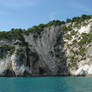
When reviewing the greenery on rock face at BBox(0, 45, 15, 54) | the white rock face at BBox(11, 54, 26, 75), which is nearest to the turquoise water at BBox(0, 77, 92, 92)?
the white rock face at BBox(11, 54, 26, 75)

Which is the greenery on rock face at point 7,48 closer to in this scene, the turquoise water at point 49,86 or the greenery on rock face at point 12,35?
the greenery on rock face at point 12,35

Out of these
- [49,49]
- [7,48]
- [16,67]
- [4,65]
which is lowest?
[16,67]

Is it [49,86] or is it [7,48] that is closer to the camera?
[49,86]

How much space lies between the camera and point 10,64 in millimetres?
55719

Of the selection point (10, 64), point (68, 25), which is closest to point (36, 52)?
point (10, 64)

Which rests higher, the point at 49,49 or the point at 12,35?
the point at 12,35

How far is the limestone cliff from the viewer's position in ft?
181

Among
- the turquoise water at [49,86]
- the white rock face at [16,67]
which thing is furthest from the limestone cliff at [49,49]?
the turquoise water at [49,86]

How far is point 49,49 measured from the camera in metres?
63.8

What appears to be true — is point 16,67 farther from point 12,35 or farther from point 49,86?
point 49,86

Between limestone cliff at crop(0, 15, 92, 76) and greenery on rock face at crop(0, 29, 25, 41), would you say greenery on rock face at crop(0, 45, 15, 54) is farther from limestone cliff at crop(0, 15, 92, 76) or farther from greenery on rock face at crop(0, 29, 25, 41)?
greenery on rock face at crop(0, 29, 25, 41)

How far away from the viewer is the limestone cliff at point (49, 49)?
181 ft

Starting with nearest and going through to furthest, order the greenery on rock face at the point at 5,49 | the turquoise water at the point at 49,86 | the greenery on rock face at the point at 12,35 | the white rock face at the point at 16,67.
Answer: the turquoise water at the point at 49,86 < the white rock face at the point at 16,67 < the greenery on rock face at the point at 5,49 < the greenery on rock face at the point at 12,35

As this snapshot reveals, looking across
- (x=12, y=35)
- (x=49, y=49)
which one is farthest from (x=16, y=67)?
(x=49, y=49)
